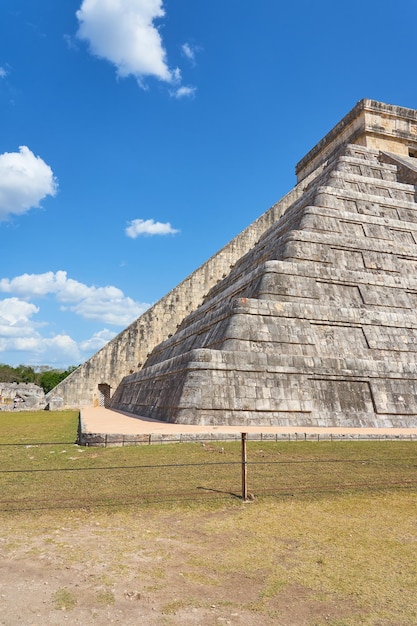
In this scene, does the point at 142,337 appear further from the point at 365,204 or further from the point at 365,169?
the point at 365,169

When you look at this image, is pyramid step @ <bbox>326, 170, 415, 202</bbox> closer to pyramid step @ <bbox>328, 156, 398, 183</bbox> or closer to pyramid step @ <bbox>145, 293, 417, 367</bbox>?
pyramid step @ <bbox>328, 156, 398, 183</bbox>

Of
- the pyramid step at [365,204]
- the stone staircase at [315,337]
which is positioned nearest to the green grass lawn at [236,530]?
the stone staircase at [315,337]

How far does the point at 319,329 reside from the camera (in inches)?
484

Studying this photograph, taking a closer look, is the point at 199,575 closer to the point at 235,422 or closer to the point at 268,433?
the point at 268,433

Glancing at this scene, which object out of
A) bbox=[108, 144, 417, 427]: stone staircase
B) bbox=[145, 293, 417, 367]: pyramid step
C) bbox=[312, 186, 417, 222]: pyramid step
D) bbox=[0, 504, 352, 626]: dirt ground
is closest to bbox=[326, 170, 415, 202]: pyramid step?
bbox=[312, 186, 417, 222]: pyramid step

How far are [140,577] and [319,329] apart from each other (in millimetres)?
10050

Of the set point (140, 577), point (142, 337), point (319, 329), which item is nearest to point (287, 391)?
point (319, 329)

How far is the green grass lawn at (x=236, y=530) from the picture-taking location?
9.01 feet

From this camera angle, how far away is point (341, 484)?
5.34m

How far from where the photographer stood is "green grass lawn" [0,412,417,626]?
2746 mm

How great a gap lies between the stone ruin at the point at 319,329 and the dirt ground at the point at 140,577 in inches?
246

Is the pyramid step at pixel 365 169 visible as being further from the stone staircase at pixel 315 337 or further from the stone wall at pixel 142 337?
the stone wall at pixel 142 337

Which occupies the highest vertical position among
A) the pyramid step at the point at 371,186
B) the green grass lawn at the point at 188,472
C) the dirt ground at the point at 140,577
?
the pyramid step at the point at 371,186

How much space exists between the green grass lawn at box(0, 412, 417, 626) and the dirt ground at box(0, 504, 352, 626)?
13 millimetres
